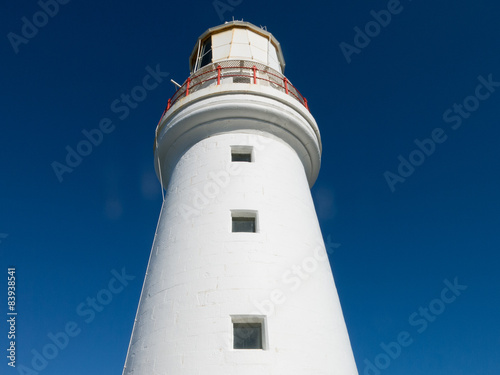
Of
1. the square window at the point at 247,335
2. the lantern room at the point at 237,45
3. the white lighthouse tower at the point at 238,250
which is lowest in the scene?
the square window at the point at 247,335

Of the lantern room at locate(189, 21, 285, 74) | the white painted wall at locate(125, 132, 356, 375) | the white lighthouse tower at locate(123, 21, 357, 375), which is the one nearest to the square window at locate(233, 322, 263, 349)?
the white lighthouse tower at locate(123, 21, 357, 375)

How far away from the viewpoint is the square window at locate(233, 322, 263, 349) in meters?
5.87

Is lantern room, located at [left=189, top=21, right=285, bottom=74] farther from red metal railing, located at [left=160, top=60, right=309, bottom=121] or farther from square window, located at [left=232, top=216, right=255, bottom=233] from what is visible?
square window, located at [left=232, top=216, right=255, bottom=233]

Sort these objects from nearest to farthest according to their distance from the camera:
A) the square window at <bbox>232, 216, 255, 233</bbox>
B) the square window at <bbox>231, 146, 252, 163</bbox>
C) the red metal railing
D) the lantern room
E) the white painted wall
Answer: the white painted wall, the square window at <bbox>232, 216, 255, 233</bbox>, the square window at <bbox>231, 146, 252, 163</bbox>, the red metal railing, the lantern room

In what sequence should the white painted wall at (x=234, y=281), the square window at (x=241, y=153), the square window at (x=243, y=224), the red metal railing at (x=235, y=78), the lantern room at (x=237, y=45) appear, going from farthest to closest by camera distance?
the lantern room at (x=237, y=45) → the red metal railing at (x=235, y=78) → the square window at (x=241, y=153) → the square window at (x=243, y=224) → the white painted wall at (x=234, y=281)

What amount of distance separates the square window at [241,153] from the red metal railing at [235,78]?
256cm

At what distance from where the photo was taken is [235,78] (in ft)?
Result: 36.6

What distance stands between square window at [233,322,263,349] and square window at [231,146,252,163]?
4.05 meters

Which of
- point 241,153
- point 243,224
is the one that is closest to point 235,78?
point 241,153

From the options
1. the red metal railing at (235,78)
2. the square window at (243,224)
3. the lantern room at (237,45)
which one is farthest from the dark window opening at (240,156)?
the lantern room at (237,45)

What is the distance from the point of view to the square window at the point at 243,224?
24.4 feet

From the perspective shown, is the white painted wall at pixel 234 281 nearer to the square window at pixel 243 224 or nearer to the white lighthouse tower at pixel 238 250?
the white lighthouse tower at pixel 238 250

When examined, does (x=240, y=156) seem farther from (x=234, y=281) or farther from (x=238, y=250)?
(x=234, y=281)

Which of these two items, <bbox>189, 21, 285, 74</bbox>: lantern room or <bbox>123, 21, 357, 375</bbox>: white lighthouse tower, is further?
<bbox>189, 21, 285, 74</bbox>: lantern room
